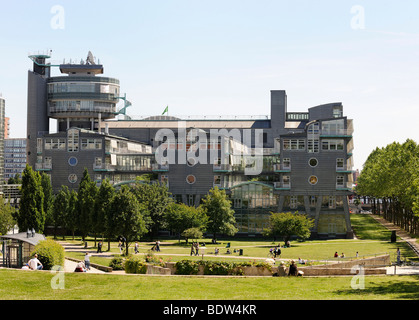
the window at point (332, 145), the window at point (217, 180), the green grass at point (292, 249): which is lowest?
the green grass at point (292, 249)

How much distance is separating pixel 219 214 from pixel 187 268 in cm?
3979

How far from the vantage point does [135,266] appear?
4456 centimetres

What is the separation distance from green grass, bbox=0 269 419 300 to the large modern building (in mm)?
52934

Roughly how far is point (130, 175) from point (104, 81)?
3080 centimetres

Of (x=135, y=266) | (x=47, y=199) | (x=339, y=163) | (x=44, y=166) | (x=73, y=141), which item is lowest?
(x=135, y=266)

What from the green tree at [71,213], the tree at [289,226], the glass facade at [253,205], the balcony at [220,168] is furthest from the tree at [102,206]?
the glass facade at [253,205]

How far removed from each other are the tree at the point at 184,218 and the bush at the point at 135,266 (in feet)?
114

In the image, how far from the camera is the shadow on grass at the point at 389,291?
31062mm

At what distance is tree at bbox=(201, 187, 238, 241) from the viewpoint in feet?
274

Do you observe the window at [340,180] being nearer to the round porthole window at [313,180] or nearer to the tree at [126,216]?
the round porthole window at [313,180]

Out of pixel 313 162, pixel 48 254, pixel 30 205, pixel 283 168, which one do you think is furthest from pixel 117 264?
pixel 313 162

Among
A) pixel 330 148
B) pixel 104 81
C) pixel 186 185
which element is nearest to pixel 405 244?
pixel 330 148

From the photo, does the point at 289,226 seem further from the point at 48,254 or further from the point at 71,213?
the point at 48,254

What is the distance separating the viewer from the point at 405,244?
7319 centimetres
